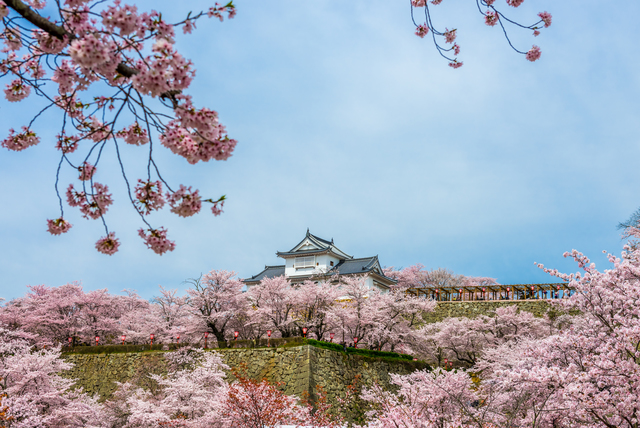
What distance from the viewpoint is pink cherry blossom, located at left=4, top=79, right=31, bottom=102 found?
421 cm

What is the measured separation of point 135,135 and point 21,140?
1152 millimetres

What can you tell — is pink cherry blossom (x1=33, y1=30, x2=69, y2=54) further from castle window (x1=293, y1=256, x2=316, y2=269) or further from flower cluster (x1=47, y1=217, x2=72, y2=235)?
castle window (x1=293, y1=256, x2=316, y2=269)

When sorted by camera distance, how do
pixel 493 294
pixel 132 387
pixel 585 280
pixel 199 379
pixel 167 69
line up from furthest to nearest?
1. pixel 493 294
2. pixel 132 387
3. pixel 199 379
4. pixel 585 280
5. pixel 167 69

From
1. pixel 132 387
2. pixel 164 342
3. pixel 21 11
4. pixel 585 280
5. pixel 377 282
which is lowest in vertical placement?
pixel 132 387

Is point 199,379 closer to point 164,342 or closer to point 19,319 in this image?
point 164,342

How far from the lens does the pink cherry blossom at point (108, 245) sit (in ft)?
13.1

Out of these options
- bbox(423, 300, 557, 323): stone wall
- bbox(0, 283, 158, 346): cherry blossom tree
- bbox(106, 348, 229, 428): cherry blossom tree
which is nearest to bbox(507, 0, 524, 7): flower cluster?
bbox(106, 348, 229, 428): cherry blossom tree

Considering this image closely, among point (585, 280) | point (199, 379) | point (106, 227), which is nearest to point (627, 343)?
point (585, 280)

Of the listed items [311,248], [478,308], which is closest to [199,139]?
[478,308]

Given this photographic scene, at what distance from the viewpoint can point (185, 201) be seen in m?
3.77

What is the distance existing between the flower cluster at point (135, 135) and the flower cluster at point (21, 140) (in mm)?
924

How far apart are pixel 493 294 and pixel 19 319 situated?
2493 centimetres

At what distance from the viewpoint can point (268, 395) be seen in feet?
36.3

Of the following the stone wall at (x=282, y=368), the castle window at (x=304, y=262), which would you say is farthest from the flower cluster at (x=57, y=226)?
the castle window at (x=304, y=262)
